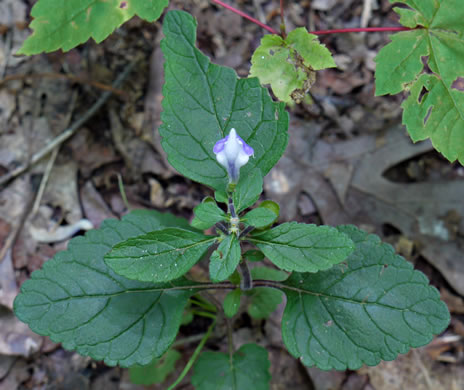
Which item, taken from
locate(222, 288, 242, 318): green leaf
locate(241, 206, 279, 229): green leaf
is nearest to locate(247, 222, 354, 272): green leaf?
locate(241, 206, 279, 229): green leaf

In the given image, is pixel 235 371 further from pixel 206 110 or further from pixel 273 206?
pixel 206 110

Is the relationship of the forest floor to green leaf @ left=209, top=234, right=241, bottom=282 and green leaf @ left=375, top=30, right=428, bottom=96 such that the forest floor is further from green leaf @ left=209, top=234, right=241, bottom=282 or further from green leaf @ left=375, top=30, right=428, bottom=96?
green leaf @ left=209, top=234, right=241, bottom=282

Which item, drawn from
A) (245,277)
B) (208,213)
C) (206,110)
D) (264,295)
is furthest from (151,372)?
(206,110)

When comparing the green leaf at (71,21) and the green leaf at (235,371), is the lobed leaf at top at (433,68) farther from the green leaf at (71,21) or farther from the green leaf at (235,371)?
the green leaf at (235,371)

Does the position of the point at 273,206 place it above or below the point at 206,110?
below

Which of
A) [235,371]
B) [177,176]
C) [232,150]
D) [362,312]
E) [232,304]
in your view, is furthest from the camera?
[177,176]

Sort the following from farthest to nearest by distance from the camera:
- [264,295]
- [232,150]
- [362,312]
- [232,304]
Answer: [264,295]
[232,304]
[362,312]
[232,150]

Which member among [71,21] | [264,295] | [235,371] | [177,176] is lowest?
[235,371]

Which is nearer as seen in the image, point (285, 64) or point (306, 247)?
point (306, 247)
